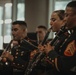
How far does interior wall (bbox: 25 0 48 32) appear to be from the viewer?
6762 millimetres

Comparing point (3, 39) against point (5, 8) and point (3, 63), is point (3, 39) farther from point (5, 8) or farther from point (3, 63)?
point (3, 63)

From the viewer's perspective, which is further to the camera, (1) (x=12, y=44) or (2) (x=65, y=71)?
(1) (x=12, y=44)

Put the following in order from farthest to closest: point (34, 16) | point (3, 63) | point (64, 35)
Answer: point (34, 16) → point (3, 63) → point (64, 35)

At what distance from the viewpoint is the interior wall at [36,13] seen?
676 centimetres

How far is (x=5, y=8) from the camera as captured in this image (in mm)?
7848

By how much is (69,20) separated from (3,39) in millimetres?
5681

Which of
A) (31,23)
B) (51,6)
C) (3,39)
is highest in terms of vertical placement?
(51,6)

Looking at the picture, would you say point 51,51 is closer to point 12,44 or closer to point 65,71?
point 65,71

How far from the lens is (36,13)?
680 centimetres

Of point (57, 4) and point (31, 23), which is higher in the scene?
point (57, 4)

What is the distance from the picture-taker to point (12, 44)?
4.04 m

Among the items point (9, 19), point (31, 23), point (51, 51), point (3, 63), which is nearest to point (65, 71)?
point (51, 51)

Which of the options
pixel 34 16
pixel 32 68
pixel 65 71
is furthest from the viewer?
pixel 34 16

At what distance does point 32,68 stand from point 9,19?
496 centimetres
